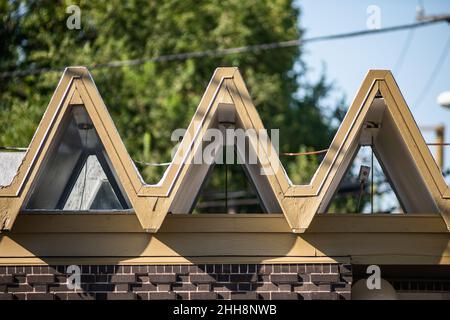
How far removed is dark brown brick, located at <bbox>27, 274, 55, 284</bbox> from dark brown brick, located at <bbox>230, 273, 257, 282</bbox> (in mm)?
2187

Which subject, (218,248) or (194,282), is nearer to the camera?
(194,282)

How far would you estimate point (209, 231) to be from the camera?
12.0 metres

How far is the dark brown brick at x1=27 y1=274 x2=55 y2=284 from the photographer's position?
11.9 metres

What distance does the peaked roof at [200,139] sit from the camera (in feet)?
38.0

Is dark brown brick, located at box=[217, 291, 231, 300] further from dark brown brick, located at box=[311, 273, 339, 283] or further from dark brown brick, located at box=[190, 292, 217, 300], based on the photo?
dark brown brick, located at box=[311, 273, 339, 283]

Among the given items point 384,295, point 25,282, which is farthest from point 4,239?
point 384,295

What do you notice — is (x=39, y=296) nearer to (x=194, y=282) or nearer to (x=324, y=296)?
(x=194, y=282)

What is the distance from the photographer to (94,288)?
11930 mm

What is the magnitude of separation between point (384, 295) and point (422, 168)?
7.02 feet

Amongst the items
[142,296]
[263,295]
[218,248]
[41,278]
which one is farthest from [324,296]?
[41,278]

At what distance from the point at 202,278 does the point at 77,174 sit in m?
3.31

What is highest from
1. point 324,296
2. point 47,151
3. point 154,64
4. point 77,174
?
point 154,64

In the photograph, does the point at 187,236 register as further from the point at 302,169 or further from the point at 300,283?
the point at 302,169

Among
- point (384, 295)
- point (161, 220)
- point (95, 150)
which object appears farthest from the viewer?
point (95, 150)
